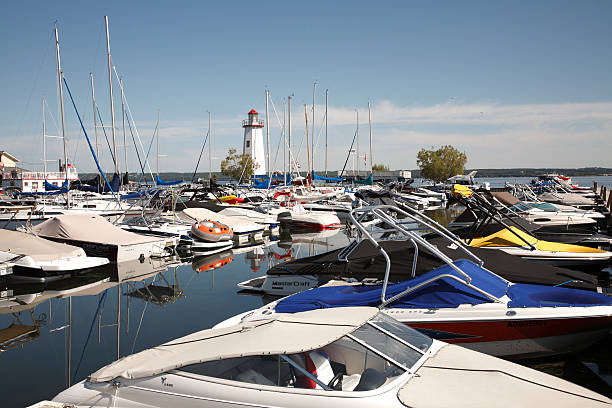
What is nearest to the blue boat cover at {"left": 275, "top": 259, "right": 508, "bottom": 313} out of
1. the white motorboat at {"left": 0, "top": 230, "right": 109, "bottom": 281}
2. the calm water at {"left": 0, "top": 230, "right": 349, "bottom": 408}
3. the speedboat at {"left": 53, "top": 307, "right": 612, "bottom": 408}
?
the speedboat at {"left": 53, "top": 307, "right": 612, "bottom": 408}

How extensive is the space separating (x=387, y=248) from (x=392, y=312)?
12.5 feet

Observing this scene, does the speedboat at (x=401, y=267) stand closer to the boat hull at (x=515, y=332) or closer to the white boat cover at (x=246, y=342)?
the boat hull at (x=515, y=332)

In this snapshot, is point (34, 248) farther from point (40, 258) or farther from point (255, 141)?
point (255, 141)

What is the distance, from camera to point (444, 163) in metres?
94.4

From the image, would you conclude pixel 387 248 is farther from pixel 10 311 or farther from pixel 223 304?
pixel 10 311

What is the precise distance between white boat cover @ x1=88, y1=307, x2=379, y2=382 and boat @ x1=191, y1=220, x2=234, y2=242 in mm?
16295

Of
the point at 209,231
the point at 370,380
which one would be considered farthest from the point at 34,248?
the point at 370,380

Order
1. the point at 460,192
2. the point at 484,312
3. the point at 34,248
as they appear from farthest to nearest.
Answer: the point at 34,248
the point at 460,192
the point at 484,312

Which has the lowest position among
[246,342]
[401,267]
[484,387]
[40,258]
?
[40,258]

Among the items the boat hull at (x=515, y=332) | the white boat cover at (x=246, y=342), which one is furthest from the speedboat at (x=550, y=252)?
the white boat cover at (x=246, y=342)

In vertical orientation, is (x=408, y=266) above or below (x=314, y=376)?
above

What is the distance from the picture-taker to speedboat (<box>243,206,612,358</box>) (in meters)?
7.75

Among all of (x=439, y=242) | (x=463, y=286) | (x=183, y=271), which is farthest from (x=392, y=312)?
(x=183, y=271)

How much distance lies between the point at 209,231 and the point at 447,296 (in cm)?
1534
